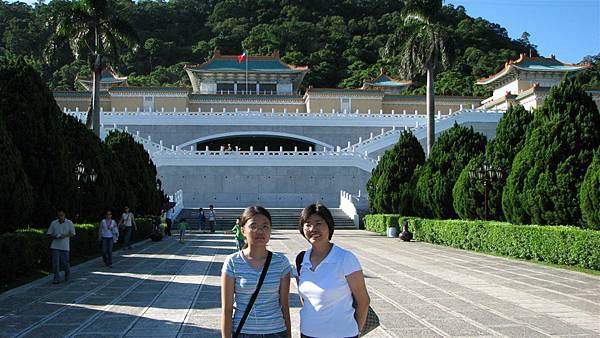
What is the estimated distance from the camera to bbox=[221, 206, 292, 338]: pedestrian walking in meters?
3.97

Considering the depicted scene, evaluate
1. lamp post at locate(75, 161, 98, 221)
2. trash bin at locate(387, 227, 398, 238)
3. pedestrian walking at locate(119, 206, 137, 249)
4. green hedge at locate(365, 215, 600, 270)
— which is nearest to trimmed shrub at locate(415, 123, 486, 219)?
green hedge at locate(365, 215, 600, 270)

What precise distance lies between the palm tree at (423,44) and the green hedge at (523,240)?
8393 mm

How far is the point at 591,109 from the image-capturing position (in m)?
16.7

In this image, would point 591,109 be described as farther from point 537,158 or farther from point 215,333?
point 215,333

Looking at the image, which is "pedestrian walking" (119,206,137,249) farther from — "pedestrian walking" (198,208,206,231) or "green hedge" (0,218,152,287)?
"pedestrian walking" (198,208,206,231)

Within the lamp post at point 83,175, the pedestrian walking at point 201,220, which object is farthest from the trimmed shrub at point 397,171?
the lamp post at point 83,175

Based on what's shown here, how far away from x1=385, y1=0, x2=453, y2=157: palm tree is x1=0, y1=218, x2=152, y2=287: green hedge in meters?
17.3

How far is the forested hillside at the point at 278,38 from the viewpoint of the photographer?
75.8 metres

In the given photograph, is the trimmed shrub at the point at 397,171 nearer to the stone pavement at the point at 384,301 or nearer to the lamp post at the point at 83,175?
the stone pavement at the point at 384,301

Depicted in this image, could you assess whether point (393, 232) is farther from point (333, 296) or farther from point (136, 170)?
point (333, 296)

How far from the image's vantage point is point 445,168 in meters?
25.0

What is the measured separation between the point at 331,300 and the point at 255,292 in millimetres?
448

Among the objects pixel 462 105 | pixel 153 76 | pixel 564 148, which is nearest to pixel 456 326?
pixel 564 148

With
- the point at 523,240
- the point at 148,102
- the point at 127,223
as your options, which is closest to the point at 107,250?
the point at 127,223
